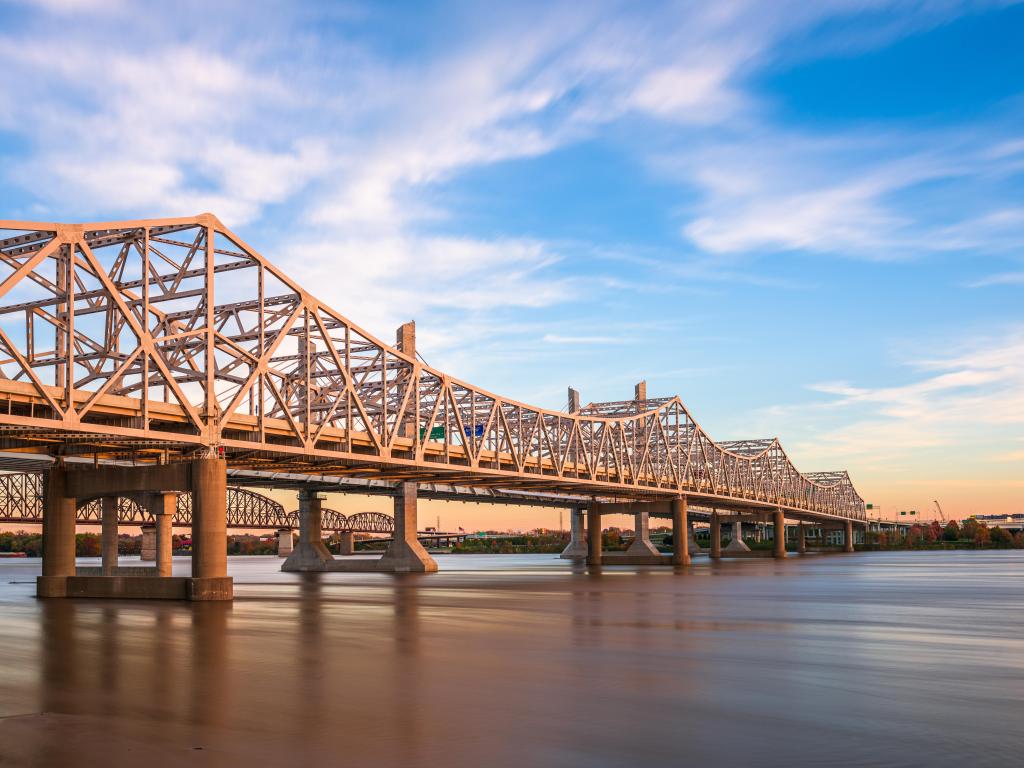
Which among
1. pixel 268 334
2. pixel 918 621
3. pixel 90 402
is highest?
pixel 268 334

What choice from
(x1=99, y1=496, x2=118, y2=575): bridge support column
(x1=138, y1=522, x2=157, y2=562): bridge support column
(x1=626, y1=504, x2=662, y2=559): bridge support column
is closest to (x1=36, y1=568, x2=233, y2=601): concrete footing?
(x1=99, y1=496, x2=118, y2=575): bridge support column

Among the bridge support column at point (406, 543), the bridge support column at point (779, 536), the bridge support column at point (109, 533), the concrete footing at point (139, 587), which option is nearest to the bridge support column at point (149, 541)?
the bridge support column at point (406, 543)

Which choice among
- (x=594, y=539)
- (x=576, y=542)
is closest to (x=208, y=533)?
(x=594, y=539)

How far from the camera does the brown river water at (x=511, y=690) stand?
12828 millimetres

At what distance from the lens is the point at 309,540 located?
333ft

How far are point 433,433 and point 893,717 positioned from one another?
69273 mm

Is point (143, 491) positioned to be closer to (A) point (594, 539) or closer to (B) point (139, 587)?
(B) point (139, 587)

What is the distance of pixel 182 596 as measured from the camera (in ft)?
151

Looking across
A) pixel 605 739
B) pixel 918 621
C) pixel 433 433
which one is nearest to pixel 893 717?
pixel 605 739

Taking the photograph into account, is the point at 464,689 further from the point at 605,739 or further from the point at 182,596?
the point at 182,596

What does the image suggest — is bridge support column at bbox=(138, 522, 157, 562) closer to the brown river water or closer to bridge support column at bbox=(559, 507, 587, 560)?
bridge support column at bbox=(559, 507, 587, 560)

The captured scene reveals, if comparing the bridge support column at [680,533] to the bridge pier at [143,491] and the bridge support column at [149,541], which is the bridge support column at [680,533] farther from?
the bridge pier at [143,491]

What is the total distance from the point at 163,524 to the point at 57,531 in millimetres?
16107

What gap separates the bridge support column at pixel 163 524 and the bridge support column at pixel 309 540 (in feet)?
103
